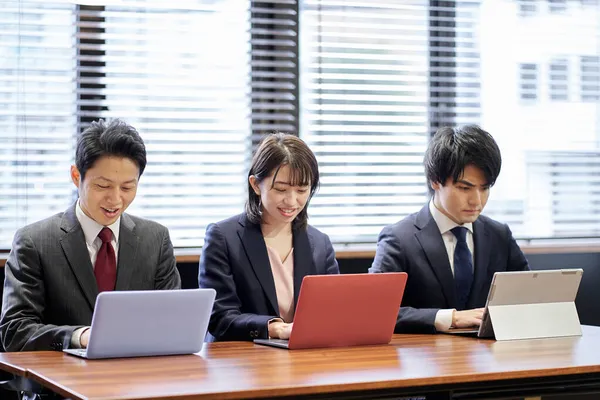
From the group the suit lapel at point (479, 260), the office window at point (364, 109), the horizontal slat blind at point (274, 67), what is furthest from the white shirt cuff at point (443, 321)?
the horizontal slat blind at point (274, 67)

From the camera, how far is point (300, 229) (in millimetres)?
3379

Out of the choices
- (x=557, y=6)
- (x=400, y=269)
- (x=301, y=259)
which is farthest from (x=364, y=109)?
(x=301, y=259)

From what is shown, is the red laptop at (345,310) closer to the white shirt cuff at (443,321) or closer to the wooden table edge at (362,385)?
the white shirt cuff at (443,321)

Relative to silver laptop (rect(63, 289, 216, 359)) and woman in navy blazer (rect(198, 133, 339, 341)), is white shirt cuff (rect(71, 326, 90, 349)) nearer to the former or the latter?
silver laptop (rect(63, 289, 216, 359))

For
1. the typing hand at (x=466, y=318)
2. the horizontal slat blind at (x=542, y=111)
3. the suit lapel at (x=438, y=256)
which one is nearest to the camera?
the typing hand at (x=466, y=318)

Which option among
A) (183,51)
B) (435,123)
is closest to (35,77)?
(183,51)

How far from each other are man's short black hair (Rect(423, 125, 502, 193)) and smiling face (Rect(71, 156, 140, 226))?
45.6 inches

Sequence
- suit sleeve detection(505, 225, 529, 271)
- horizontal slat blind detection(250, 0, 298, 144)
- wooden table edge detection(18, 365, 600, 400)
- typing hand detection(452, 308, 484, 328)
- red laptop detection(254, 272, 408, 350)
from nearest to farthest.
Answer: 1. wooden table edge detection(18, 365, 600, 400)
2. red laptop detection(254, 272, 408, 350)
3. typing hand detection(452, 308, 484, 328)
4. suit sleeve detection(505, 225, 529, 271)
5. horizontal slat blind detection(250, 0, 298, 144)

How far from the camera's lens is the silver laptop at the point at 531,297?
9.60ft

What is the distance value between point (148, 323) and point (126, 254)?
60 cm

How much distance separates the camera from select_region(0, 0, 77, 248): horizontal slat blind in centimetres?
390

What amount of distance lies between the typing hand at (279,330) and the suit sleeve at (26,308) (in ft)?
2.01

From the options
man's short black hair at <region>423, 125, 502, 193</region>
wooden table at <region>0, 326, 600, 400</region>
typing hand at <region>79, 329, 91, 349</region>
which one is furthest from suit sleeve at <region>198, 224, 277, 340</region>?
man's short black hair at <region>423, 125, 502, 193</region>

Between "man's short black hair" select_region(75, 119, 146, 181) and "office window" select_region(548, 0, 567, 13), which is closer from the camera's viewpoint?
"man's short black hair" select_region(75, 119, 146, 181)
